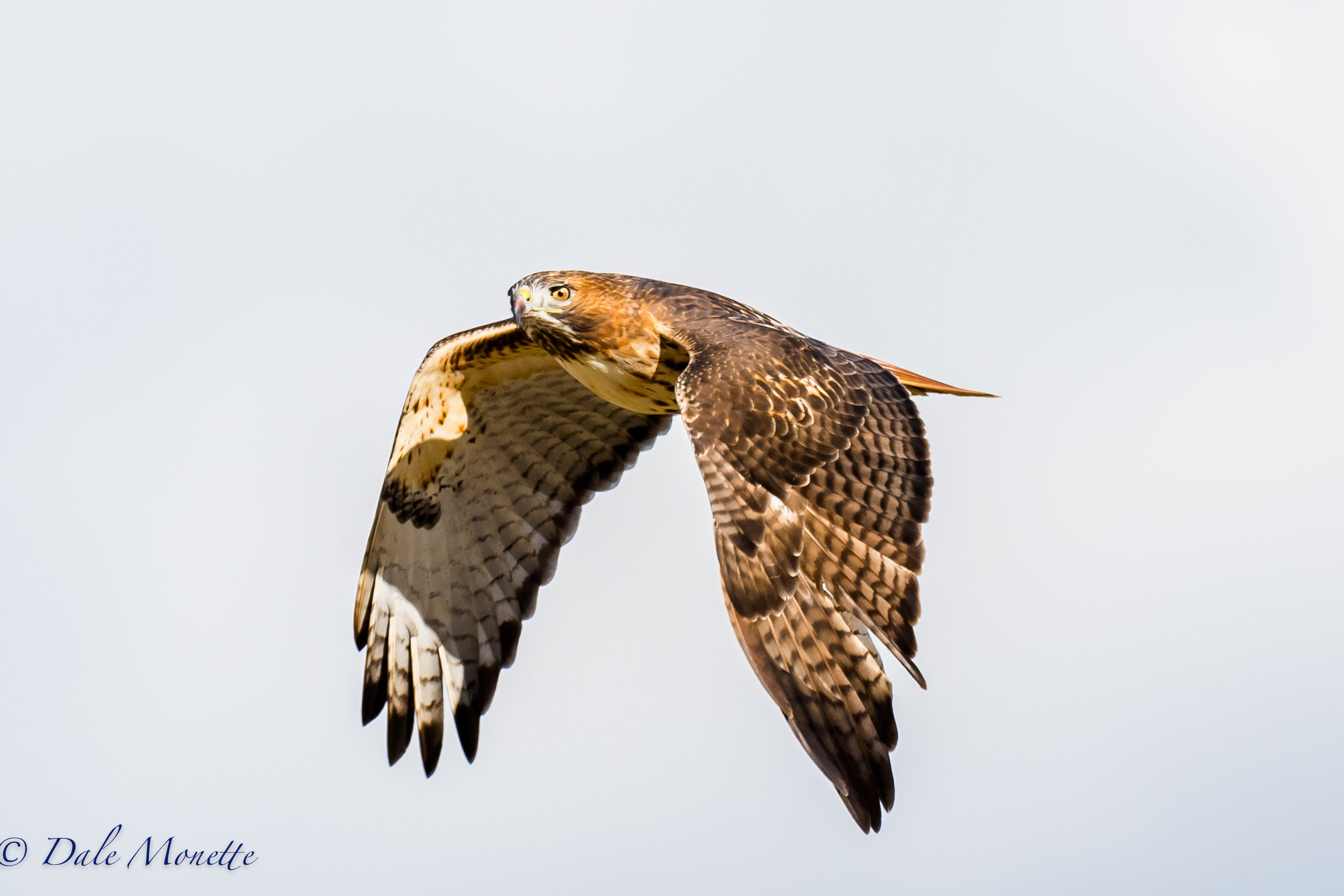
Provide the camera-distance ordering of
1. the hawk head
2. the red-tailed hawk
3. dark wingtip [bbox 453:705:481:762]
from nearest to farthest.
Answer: the red-tailed hawk
the hawk head
dark wingtip [bbox 453:705:481:762]

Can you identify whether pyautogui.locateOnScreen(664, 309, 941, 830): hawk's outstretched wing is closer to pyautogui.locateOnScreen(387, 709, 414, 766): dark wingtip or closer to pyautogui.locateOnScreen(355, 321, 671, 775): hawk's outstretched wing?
pyautogui.locateOnScreen(355, 321, 671, 775): hawk's outstretched wing

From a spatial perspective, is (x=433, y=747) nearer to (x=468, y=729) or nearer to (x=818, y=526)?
(x=468, y=729)

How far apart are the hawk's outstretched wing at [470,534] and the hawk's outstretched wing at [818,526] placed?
2456mm

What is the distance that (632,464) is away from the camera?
31.3ft

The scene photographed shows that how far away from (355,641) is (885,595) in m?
4.26

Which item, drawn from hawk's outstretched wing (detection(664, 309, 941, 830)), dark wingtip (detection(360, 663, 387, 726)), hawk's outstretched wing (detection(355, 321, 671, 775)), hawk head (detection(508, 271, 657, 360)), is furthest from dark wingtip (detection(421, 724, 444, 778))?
hawk's outstretched wing (detection(664, 309, 941, 830))

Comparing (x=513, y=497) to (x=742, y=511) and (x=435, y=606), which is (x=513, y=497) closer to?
(x=435, y=606)

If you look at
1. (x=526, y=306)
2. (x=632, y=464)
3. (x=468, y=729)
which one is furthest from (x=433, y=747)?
(x=526, y=306)

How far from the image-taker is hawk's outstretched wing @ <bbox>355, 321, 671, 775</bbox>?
9.34m

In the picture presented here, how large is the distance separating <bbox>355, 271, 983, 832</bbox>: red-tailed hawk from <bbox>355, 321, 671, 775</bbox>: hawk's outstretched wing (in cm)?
1

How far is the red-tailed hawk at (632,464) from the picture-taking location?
632cm

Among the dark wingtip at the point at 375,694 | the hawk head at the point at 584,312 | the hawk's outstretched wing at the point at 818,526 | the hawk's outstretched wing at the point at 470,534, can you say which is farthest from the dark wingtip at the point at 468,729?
the hawk's outstretched wing at the point at 818,526

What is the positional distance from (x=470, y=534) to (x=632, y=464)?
3.85 ft

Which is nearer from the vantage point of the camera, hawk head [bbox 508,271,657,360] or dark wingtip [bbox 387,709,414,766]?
hawk head [bbox 508,271,657,360]
